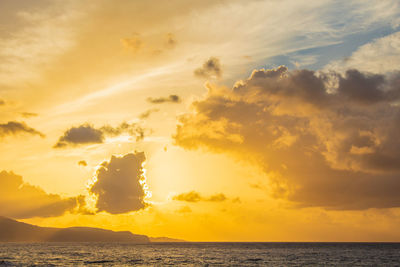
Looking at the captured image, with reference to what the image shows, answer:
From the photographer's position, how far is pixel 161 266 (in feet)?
370

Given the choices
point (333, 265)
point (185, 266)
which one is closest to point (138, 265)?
point (185, 266)

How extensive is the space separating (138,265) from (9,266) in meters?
35.3

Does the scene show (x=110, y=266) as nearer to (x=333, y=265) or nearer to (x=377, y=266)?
(x=333, y=265)

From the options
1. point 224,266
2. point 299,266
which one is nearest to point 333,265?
point 299,266

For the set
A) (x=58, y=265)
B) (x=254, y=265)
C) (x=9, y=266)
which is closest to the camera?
(x=9, y=266)

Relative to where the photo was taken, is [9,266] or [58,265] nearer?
[9,266]

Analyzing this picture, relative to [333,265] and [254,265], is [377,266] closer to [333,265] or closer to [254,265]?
[333,265]

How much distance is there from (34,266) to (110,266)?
20818 millimetres

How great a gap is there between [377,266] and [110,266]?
86753mm

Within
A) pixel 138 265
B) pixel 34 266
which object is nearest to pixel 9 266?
pixel 34 266

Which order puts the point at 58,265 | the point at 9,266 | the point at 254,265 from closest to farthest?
the point at 9,266 → the point at 58,265 → the point at 254,265

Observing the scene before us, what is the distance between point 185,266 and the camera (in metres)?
114

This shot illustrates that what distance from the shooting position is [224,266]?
4513 inches

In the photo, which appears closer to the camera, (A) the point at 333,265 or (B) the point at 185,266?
(B) the point at 185,266
